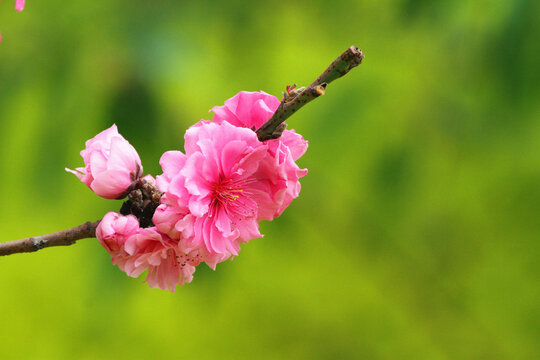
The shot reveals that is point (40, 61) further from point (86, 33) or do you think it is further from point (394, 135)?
point (394, 135)

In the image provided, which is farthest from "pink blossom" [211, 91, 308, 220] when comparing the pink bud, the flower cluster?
the pink bud

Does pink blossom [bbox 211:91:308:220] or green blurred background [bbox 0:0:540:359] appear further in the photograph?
green blurred background [bbox 0:0:540:359]

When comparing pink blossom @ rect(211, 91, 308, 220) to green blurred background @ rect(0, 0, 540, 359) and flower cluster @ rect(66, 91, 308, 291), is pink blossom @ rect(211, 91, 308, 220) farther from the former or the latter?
green blurred background @ rect(0, 0, 540, 359)

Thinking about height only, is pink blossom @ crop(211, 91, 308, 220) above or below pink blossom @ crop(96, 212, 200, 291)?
above

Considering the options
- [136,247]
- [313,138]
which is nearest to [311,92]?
[136,247]

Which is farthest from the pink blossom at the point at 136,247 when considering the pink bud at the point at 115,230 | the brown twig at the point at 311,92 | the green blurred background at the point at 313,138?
the green blurred background at the point at 313,138

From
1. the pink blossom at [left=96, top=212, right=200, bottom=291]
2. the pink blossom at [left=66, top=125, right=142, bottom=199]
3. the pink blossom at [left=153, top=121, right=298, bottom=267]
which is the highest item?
the pink blossom at [left=153, top=121, right=298, bottom=267]

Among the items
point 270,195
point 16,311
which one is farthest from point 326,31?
point 270,195
